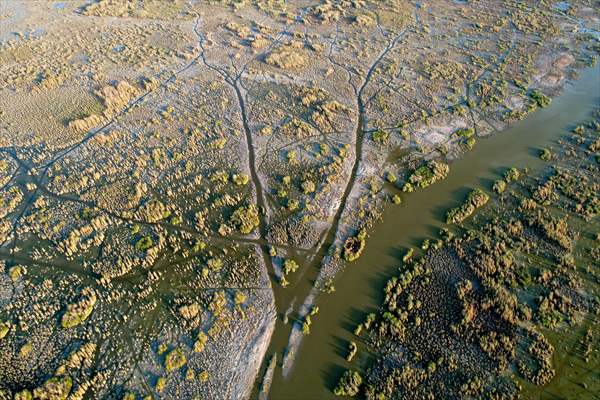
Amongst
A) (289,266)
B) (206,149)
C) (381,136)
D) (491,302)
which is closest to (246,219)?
(289,266)

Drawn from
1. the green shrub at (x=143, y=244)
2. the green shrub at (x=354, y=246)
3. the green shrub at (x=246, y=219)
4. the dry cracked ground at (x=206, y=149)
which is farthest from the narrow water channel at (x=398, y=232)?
the green shrub at (x=143, y=244)

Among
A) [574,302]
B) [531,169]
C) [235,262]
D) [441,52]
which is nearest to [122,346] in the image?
[235,262]

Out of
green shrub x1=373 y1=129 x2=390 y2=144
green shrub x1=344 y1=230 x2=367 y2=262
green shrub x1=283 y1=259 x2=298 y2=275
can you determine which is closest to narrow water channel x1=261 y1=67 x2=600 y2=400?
green shrub x1=344 y1=230 x2=367 y2=262

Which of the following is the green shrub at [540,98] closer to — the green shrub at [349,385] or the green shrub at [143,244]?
the green shrub at [349,385]

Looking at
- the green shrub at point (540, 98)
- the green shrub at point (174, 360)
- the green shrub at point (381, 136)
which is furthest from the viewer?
the green shrub at point (540, 98)

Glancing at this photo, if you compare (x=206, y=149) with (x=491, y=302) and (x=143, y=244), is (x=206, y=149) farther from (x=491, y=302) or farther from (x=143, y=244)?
(x=491, y=302)

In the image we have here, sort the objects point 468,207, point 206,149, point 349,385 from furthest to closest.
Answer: point 206,149 < point 468,207 < point 349,385

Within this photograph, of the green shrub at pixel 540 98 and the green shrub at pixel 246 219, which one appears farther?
the green shrub at pixel 540 98
